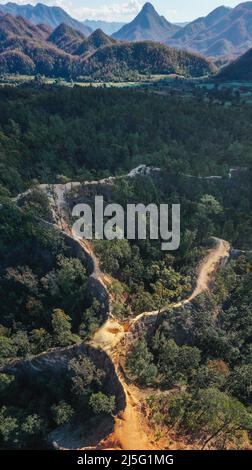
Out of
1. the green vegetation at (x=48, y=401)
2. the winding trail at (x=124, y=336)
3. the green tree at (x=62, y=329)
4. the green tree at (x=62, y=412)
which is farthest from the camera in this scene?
the green tree at (x=62, y=329)

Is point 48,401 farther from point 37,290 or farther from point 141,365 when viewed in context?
point 37,290

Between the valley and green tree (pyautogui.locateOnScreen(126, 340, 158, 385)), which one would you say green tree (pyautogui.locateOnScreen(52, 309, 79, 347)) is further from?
green tree (pyautogui.locateOnScreen(126, 340, 158, 385))

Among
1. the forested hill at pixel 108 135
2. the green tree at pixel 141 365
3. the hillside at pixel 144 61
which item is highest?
the hillside at pixel 144 61

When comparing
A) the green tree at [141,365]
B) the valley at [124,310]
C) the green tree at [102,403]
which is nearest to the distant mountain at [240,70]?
the valley at [124,310]

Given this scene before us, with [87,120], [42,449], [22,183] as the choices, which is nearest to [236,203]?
[22,183]

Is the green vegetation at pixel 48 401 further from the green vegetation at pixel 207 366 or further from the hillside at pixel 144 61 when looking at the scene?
the hillside at pixel 144 61

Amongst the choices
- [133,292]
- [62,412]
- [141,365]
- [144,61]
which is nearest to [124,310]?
[133,292]
